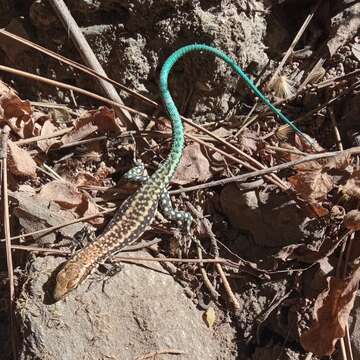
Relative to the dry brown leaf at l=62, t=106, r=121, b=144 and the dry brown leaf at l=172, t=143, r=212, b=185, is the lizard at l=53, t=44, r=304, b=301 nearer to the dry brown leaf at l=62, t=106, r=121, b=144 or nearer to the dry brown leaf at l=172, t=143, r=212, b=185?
the dry brown leaf at l=172, t=143, r=212, b=185

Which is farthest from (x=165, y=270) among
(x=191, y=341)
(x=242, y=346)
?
(x=242, y=346)

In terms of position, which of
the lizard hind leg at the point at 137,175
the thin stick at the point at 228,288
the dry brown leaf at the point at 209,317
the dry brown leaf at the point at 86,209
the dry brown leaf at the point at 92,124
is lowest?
the dry brown leaf at the point at 209,317

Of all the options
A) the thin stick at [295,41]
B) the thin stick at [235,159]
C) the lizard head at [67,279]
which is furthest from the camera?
the thin stick at [295,41]

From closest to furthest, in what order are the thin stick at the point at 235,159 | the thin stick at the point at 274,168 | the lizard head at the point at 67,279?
1. the lizard head at the point at 67,279
2. the thin stick at the point at 274,168
3. the thin stick at the point at 235,159

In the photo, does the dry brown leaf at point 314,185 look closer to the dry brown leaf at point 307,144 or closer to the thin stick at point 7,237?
the dry brown leaf at point 307,144

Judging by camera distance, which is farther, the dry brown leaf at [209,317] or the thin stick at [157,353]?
the dry brown leaf at [209,317]

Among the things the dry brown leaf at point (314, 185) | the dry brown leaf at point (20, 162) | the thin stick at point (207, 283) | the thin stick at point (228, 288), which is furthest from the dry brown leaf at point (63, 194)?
the dry brown leaf at point (314, 185)

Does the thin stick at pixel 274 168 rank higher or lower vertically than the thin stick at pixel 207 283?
higher
